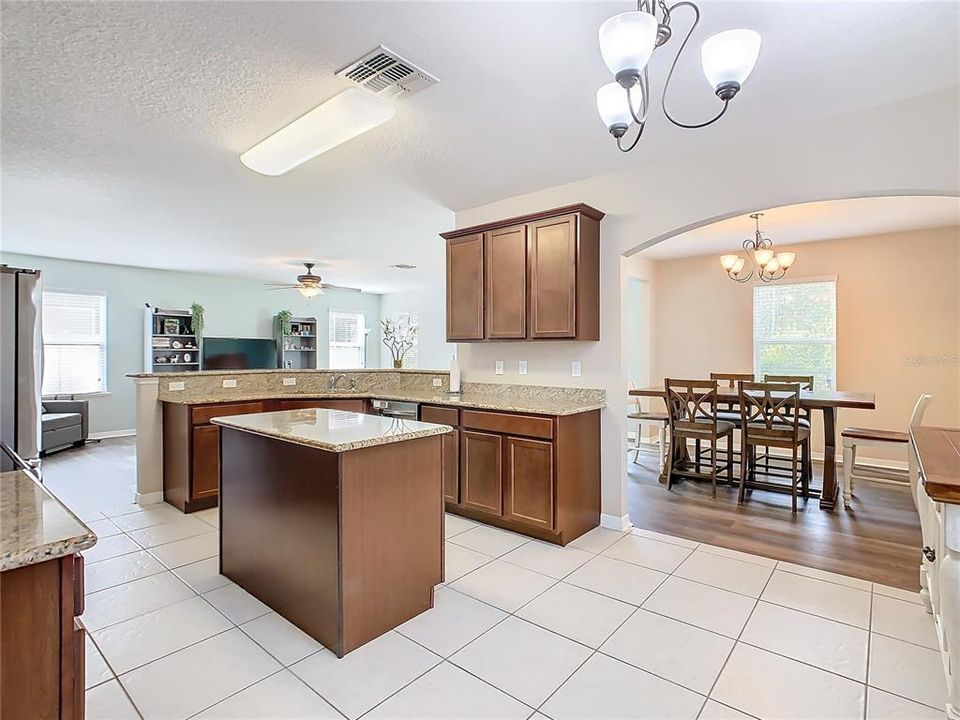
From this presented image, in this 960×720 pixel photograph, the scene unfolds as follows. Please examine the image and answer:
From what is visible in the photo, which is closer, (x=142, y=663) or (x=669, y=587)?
(x=142, y=663)

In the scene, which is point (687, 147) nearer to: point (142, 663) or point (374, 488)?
point (374, 488)

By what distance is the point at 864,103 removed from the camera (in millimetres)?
2660

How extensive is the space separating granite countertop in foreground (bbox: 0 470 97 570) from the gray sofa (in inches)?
232

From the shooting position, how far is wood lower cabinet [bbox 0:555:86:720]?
1.00 metres

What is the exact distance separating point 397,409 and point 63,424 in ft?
15.3

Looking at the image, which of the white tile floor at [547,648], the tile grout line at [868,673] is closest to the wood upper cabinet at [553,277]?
the white tile floor at [547,648]

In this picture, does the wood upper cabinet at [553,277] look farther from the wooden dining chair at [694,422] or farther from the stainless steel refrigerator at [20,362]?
the stainless steel refrigerator at [20,362]

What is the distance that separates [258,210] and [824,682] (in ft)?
16.8

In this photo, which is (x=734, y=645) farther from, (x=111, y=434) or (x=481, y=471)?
(x=111, y=434)

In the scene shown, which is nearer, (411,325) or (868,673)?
(868,673)

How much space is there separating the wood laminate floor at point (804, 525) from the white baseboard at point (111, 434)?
7.20 meters

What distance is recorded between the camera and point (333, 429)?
247 cm

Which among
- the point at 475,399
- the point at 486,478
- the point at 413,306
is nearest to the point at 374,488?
the point at 486,478

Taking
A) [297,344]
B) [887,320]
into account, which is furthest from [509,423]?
[297,344]
